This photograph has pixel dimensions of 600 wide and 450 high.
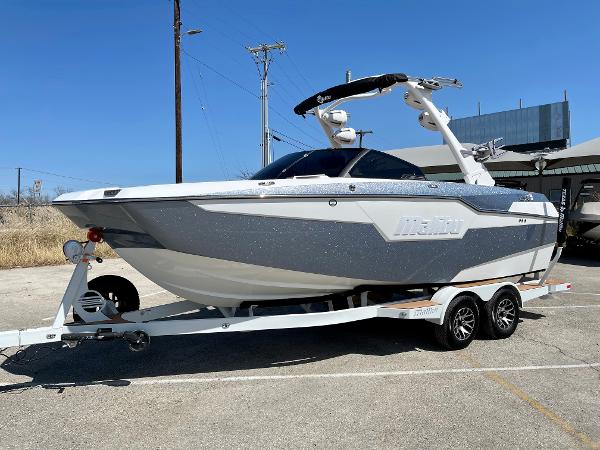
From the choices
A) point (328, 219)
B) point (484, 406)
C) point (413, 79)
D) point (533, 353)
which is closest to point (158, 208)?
point (328, 219)

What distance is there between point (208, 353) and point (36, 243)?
9650 millimetres

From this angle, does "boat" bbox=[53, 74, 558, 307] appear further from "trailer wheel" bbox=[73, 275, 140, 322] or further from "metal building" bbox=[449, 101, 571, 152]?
"metal building" bbox=[449, 101, 571, 152]

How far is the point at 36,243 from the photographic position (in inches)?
501

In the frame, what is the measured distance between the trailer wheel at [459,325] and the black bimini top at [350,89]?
2.44m

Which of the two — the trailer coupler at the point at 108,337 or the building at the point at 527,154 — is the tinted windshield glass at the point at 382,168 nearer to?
the building at the point at 527,154

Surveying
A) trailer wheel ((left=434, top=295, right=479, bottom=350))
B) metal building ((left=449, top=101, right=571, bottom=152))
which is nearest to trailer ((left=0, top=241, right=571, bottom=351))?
trailer wheel ((left=434, top=295, right=479, bottom=350))

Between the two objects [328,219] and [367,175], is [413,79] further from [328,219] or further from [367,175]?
[328,219]

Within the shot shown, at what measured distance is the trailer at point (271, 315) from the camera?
4.08 metres

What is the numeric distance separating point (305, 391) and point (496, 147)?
400cm

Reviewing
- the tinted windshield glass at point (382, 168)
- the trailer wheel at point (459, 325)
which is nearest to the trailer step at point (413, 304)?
the trailer wheel at point (459, 325)

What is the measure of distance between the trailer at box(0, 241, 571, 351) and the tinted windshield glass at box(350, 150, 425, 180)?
120 cm

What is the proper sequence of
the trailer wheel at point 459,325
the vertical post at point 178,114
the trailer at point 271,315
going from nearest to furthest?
the trailer at point 271,315
the trailer wheel at point 459,325
the vertical post at point 178,114

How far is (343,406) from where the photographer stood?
3.70 meters

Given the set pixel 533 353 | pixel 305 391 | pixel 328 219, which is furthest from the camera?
pixel 533 353
